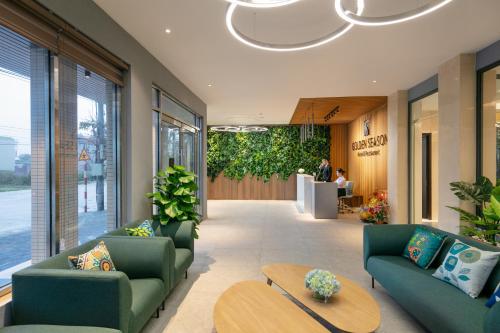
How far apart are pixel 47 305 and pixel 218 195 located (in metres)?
11.0

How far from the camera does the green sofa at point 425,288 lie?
202 cm

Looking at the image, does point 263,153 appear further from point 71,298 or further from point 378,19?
point 71,298

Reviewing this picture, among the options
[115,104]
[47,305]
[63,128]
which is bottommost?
[47,305]

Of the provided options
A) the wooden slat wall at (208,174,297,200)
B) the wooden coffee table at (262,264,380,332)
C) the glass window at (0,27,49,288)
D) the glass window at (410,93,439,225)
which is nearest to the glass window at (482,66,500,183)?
the glass window at (410,93,439,225)

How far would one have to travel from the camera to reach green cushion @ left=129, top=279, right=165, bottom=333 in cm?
221

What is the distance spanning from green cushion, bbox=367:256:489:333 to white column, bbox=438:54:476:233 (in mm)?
2309

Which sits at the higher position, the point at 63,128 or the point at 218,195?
the point at 63,128

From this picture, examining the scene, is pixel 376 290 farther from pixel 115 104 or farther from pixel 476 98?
pixel 115 104

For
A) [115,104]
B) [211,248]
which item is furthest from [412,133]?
[115,104]

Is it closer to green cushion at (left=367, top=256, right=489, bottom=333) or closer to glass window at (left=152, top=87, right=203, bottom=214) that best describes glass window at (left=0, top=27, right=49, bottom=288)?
glass window at (left=152, top=87, right=203, bottom=214)

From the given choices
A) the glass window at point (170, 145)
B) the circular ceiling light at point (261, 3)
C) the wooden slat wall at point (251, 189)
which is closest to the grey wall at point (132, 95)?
the glass window at point (170, 145)

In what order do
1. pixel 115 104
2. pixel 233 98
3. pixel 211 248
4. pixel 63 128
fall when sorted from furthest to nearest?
pixel 233 98 → pixel 211 248 → pixel 115 104 → pixel 63 128

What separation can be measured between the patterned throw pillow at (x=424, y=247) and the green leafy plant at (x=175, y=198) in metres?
2.66

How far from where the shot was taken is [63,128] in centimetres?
292
